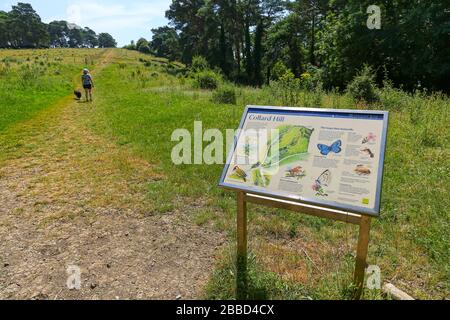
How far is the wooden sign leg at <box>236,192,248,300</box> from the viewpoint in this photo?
274 cm

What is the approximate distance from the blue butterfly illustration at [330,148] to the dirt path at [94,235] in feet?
5.50

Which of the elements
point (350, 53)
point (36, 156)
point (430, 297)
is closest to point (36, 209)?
point (36, 156)

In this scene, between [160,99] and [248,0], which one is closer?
[160,99]

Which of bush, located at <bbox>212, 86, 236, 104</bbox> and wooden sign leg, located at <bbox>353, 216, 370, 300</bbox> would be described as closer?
wooden sign leg, located at <bbox>353, 216, 370, 300</bbox>

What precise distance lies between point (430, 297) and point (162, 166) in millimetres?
4599

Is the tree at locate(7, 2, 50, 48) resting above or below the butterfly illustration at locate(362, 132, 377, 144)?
above

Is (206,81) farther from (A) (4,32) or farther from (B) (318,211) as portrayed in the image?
(A) (4,32)

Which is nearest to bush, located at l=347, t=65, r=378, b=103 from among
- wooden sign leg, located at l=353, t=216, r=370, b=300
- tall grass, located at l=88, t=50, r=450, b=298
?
tall grass, located at l=88, t=50, r=450, b=298

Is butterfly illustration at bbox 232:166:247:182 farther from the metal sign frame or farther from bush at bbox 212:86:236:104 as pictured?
bush at bbox 212:86:236:104

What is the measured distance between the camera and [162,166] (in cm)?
589

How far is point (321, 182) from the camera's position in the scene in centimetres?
242

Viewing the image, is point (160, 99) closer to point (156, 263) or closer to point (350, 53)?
point (156, 263)

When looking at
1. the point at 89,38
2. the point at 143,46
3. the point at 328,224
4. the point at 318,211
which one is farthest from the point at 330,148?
the point at 89,38

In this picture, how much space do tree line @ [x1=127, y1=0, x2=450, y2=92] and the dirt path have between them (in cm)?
1307
